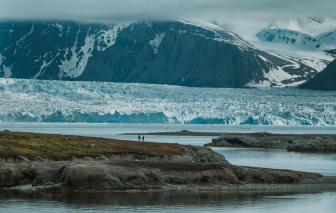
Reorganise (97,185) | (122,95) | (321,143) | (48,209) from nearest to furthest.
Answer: (48,209) → (97,185) → (321,143) → (122,95)

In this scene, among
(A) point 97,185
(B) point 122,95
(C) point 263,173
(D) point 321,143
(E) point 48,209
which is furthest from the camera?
(B) point 122,95

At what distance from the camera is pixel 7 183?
111 feet

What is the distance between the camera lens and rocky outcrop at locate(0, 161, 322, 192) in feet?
107

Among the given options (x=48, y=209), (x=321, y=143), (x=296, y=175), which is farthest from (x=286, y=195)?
(x=321, y=143)

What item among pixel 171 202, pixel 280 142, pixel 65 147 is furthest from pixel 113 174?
pixel 280 142

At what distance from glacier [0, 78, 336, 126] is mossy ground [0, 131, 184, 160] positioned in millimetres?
67689

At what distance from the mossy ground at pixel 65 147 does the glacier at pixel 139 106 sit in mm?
67689

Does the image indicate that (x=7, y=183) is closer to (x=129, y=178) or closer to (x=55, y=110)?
(x=129, y=178)

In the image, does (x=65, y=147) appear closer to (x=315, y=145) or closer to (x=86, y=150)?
(x=86, y=150)

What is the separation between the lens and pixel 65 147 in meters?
42.7

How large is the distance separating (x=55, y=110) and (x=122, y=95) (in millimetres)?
13941

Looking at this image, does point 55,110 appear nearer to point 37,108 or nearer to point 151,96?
point 37,108

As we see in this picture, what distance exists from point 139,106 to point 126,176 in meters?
85.3

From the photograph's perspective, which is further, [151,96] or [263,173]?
[151,96]
